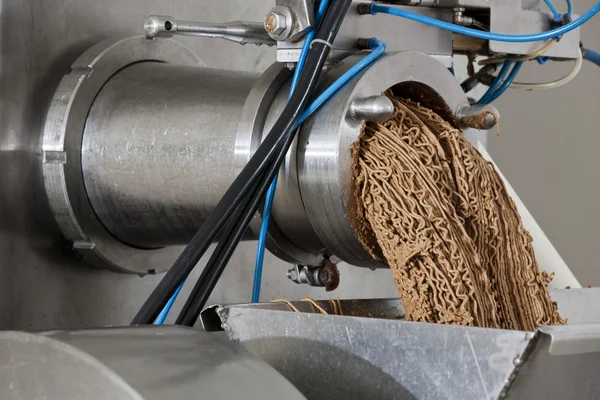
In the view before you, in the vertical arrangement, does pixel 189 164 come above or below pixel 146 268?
above

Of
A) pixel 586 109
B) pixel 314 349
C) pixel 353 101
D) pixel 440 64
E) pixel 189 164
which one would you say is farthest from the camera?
pixel 586 109

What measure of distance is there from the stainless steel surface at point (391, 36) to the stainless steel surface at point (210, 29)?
59 millimetres

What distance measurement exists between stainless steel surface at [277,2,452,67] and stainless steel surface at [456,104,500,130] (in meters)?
0.10

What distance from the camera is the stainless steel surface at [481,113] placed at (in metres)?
1.04

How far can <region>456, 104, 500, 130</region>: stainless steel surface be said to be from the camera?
3.40 feet

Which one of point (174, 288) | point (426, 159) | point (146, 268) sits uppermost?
point (426, 159)

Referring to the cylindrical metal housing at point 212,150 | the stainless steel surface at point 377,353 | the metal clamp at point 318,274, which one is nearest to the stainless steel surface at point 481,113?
the cylindrical metal housing at point 212,150

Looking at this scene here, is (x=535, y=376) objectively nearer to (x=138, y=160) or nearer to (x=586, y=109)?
(x=138, y=160)

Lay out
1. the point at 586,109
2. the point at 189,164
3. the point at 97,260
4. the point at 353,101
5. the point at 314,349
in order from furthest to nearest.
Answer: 1. the point at 586,109
2. the point at 97,260
3. the point at 189,164
4. the point at 353,101
5. the point at 314,349

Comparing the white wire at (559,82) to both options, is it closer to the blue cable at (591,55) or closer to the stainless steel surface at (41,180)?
the blue cable at (591,55)

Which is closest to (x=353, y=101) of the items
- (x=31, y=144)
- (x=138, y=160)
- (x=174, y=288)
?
(x=174, y=288)

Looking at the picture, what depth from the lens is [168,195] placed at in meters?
1.18

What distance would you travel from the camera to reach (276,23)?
0.98 m

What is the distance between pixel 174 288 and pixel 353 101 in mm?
264
